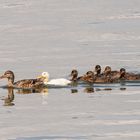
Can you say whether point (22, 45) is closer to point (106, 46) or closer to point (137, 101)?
point (106, 46)

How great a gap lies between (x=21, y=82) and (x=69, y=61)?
15.4ft

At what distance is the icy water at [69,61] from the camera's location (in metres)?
20.5

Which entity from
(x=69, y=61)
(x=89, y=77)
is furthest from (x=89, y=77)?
(x=69, y=61)

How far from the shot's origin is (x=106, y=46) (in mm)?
35188

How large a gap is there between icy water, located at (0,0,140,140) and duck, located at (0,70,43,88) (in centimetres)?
52

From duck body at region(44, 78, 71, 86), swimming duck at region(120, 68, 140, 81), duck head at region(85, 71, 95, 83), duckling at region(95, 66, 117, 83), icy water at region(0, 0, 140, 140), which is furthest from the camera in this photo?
duckling at region(95, 66, 117, 83)

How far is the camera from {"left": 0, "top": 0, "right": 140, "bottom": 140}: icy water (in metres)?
20.5

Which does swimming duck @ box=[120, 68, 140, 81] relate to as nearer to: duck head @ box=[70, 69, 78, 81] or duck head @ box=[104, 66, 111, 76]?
duck head @ box=[104, 66, 111, 76]

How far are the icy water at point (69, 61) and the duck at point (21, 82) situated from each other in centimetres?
52

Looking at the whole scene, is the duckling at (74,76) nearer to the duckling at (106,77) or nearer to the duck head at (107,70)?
the duckling at (106,77)

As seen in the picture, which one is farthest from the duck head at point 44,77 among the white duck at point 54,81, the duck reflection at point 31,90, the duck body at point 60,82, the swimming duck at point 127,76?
the swimming duck at point 127,76

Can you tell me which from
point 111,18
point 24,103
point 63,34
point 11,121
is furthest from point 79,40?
point 11,121

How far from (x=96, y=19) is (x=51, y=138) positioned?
2594 cm

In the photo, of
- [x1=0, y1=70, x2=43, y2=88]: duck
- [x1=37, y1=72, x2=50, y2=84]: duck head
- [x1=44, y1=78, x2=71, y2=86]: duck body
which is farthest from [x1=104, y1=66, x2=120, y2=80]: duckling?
[x1=0, y1=70, x2=43, y2=88]: duck
